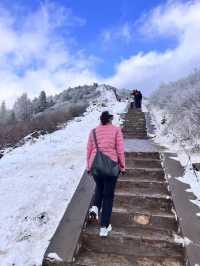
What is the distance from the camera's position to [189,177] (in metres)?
6.85

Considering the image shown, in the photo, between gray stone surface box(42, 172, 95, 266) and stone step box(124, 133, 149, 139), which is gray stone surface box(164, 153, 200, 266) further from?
stone step box(124, 133, 149, 139)

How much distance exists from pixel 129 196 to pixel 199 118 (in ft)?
17.7

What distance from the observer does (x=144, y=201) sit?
19.0ft

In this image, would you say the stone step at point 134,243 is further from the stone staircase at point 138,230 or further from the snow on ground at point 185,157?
the snow on ground at point 185,157

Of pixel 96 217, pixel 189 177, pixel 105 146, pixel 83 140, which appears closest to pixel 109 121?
pixel 105 146

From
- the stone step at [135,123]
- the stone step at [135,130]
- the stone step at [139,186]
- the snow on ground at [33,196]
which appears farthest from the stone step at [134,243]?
the stone step at [135,123]

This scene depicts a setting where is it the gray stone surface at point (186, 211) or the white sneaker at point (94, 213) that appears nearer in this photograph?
the gray stone surface at point (186, 211)

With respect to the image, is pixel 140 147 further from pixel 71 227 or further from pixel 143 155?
pixel 71 227

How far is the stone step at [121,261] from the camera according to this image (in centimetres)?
426

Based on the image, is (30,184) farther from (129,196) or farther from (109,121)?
(109,121)

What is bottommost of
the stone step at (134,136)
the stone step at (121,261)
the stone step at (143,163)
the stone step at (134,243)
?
the stone step at (121,261)

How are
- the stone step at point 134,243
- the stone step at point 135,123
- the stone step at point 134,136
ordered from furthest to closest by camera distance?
the stone step at point 135,123, the stone step at point 134,136, the stone step at point 134,243

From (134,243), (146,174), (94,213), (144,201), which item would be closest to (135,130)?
(146,174)

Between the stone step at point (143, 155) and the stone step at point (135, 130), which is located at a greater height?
the stone step at point (135, 130)
